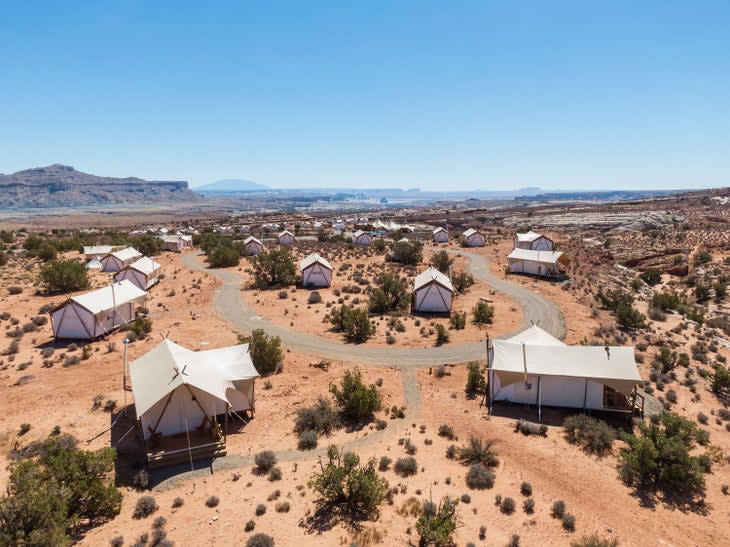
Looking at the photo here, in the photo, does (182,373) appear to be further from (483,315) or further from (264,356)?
(483,315)

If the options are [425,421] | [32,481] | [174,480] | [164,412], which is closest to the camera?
[32,481]

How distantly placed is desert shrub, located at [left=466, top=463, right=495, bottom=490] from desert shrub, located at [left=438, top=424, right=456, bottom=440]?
95.2 inches

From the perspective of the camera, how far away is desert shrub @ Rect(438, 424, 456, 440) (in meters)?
17.0

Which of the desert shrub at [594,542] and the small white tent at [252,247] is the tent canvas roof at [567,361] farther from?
the small white tent at [252,247]

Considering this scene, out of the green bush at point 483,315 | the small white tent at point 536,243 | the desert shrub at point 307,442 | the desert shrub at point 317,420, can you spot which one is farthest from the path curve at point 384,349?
the small white tent at point 536,243

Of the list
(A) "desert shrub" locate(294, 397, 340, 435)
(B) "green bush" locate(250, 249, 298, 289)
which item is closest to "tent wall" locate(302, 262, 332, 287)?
(B) "green bush" locate(250, 249, 298, 289)

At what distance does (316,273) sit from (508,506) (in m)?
32.5

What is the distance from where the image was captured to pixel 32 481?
445 inches

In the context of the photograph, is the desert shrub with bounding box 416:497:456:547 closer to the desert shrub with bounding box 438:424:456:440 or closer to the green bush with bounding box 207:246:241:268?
the desert shrub with bounding box 438:424:456:440

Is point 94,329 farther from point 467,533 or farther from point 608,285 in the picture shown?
point 608,285

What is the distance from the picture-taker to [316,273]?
141 ft

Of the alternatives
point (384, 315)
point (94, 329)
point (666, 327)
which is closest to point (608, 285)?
point (666, 327)

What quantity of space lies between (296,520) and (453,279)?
1308 inches

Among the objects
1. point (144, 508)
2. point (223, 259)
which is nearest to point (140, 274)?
point (223, 259)
